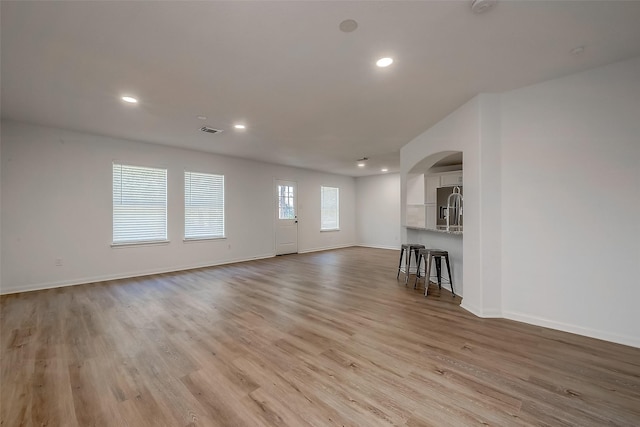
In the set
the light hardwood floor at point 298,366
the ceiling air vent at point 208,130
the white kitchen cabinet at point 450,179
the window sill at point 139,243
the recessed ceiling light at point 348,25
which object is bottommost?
the light hardwood floor at point 298,366

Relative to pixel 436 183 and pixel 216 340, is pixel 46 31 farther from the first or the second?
pixel 436 183

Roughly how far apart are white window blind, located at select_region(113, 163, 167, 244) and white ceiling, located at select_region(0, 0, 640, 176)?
Answer: 131 cm

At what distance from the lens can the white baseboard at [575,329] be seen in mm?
2455

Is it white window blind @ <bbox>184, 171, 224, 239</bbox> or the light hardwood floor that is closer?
the light hardwood floor

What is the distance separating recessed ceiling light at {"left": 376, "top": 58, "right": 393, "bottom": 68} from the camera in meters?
2.44

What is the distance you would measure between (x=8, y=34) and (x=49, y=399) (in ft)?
9.26

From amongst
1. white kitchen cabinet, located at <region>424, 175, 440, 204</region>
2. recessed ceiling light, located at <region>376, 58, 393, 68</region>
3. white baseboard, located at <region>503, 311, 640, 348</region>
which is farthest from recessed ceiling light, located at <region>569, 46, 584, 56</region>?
white kitchen cabinet, located at <region>424, 175, 440, 204</region>

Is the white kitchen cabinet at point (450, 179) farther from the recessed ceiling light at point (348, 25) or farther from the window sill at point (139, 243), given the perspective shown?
the window sill at point (139, 243)

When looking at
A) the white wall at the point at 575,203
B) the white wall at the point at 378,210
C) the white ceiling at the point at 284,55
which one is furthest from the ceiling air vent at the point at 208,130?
the white wall at the point at 378,210

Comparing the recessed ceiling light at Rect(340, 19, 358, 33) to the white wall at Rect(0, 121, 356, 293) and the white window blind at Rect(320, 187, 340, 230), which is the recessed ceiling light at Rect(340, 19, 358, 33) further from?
the white window blind at Rect(320, 187, 340, 230)

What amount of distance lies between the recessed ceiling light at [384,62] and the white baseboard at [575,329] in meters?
3.10

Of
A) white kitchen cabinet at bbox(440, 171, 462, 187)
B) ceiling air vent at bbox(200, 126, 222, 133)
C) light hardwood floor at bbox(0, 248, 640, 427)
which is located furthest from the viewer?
white kitchen cabinet at bbox(440, 171, 462, 187)

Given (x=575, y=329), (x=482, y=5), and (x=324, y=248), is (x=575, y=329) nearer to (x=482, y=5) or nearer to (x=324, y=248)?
(x=482, y=5)

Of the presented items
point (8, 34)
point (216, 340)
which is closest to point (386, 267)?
point (216, 340)
